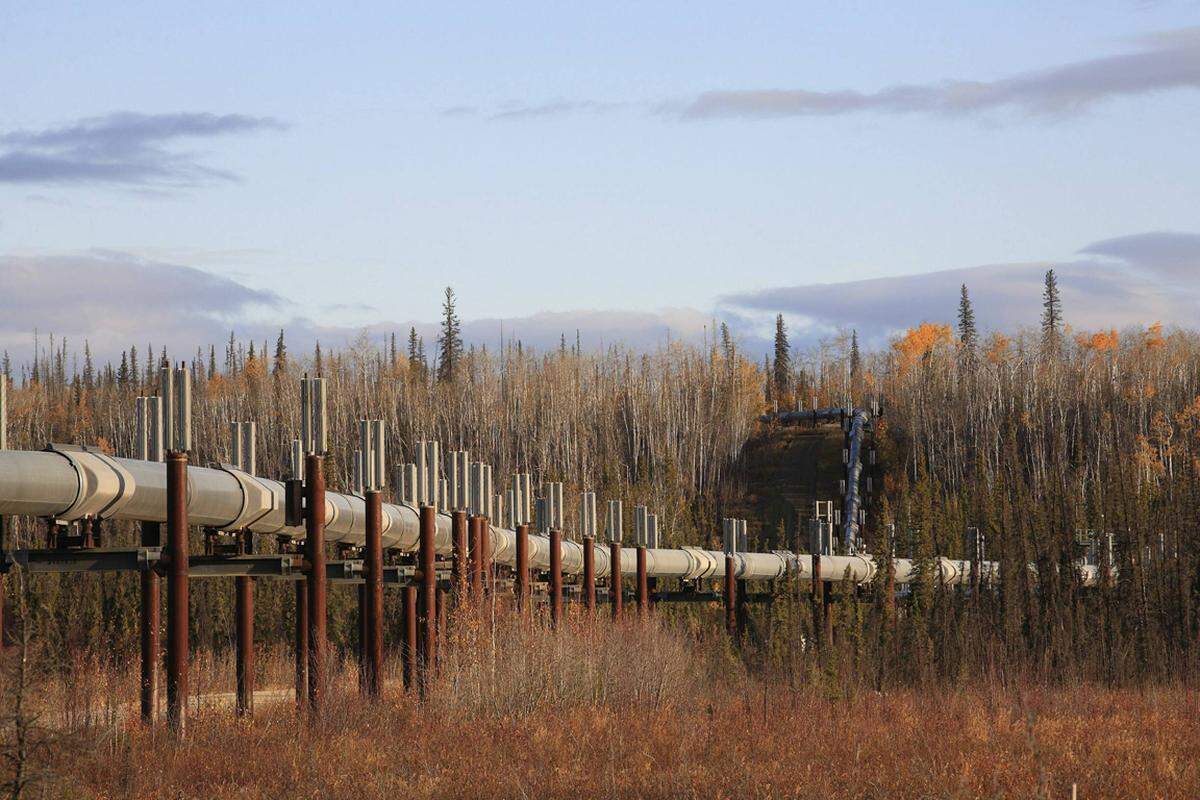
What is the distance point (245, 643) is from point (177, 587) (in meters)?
5.18

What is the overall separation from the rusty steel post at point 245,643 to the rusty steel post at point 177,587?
3.05 meters

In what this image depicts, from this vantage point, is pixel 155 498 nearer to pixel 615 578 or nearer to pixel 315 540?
pixel 315 540

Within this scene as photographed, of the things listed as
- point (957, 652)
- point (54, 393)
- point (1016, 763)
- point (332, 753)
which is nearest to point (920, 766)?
point (1016, 763)

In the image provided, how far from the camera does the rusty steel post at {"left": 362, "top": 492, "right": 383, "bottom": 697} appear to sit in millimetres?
22969

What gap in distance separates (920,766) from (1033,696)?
33.5 feet

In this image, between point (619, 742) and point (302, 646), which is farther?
point (302, 646)

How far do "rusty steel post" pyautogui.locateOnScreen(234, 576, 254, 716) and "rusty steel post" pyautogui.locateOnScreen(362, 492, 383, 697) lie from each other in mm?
1704

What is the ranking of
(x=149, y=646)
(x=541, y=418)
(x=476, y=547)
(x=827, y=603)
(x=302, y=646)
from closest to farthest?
(x=149, y=646), (x=302, y=646), (x=476, y=547), (x=827, y=603), (x=541, y=418)

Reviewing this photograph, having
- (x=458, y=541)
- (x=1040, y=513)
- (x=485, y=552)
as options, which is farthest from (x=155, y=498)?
(x=1040, y=513)

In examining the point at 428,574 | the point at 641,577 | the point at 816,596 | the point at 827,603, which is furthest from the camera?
the point at 827,603

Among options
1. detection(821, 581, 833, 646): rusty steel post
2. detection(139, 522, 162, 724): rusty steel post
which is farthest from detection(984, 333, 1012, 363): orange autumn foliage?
detection(139, 522, 162, 724): rusty steel post

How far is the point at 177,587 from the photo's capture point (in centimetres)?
1805

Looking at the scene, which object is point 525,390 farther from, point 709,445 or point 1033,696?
point 1033,696

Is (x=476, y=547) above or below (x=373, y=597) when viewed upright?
above
